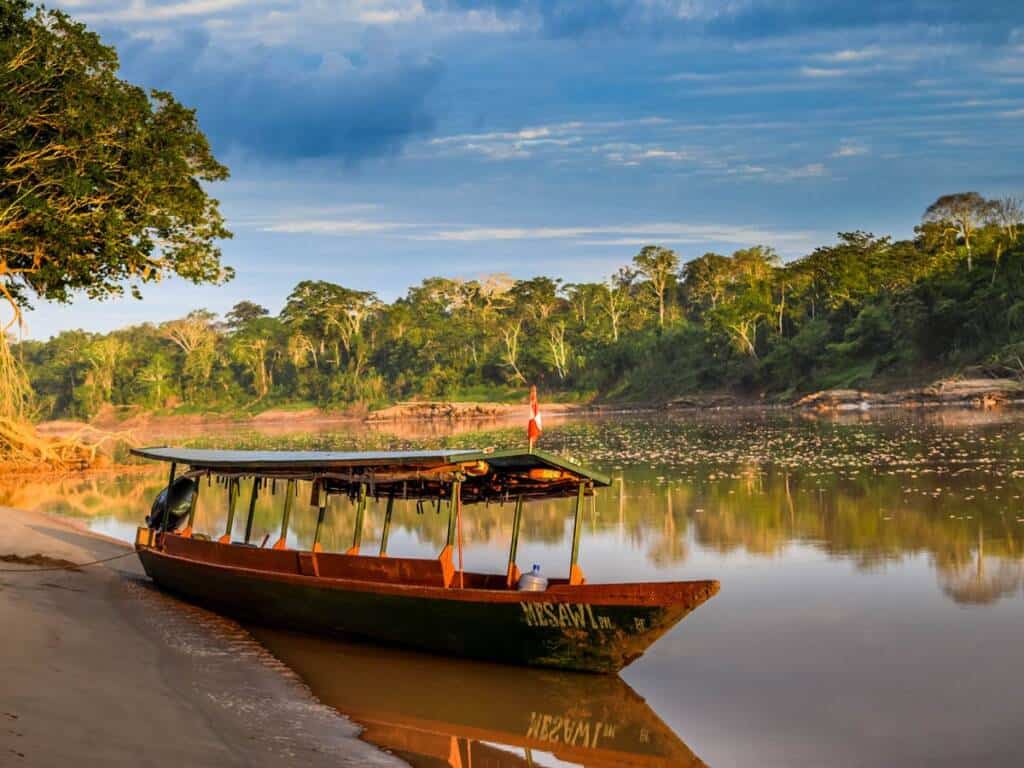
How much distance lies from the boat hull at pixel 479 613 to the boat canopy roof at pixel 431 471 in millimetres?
1059

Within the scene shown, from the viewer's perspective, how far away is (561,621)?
31.8 feet

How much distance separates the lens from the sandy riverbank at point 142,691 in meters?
6.76

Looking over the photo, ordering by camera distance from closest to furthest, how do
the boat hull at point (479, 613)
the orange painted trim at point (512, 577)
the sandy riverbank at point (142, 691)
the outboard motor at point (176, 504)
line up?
1. the sandy riverbank at point (142, 691)
2. the boat hull at point (479, 613)
3. the orange painted trim at point (512, 577)
4. the outboard motor at point (176, 504)

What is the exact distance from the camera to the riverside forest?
63.1 metres

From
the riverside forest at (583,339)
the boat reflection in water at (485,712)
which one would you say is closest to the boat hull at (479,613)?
the boat reflection in water at (485,712)

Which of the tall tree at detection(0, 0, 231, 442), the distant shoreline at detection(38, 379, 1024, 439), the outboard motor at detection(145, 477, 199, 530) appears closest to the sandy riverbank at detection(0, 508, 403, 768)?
the outboard motor at detection(145, 477, 199, 530)

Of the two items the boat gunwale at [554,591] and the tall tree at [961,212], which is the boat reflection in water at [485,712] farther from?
the tall tree at [961,212]

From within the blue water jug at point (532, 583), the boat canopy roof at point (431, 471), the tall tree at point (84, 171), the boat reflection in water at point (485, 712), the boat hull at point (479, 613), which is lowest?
the boat reflection in water at point (485, 712)

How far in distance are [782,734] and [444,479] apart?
4.52m

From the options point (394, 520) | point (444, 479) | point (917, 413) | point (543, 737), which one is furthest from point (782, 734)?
point (917, 413)

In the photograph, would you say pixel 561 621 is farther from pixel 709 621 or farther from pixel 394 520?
pixel 394 520

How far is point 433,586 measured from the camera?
10.7m

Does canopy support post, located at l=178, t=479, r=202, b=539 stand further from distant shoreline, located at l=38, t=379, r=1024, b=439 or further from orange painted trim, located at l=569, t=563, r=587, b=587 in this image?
distant shoreline, located at l=38, t=379, r=1024, b=439

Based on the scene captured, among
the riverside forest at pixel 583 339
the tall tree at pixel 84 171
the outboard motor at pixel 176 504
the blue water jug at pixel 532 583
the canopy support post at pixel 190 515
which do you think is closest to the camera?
→ the blue water jug at pixel 532 583
